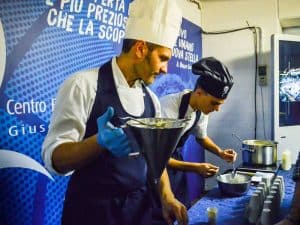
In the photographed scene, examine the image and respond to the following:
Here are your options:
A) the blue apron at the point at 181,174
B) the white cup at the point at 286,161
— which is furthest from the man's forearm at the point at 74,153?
the white cup at the point at 286,161

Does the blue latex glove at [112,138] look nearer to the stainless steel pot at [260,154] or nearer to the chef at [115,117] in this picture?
the chef at [115,117]

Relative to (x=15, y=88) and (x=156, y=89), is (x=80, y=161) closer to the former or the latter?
(x=15, y=88)

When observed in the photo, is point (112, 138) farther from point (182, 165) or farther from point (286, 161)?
point (286, 161)

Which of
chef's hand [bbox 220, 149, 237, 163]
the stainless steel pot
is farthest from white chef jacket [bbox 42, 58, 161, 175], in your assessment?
the stainless steel pot

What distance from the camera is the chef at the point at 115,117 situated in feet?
4.04

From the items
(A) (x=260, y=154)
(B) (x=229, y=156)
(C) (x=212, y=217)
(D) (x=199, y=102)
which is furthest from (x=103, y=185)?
(A) (x=260, y=154)

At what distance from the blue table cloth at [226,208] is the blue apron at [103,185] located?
0.33 metres

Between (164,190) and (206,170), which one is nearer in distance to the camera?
(164,190)

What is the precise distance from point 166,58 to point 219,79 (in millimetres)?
836

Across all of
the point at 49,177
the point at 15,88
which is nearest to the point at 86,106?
the point at 15,88

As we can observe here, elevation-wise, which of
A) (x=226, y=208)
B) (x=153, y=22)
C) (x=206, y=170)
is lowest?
(x=226, y=208)

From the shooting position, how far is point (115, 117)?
4.50 feet

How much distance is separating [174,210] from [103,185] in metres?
0.33

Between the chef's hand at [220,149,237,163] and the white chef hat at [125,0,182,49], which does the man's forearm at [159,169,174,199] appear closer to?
the white chef hat at [125,0,182,49]
